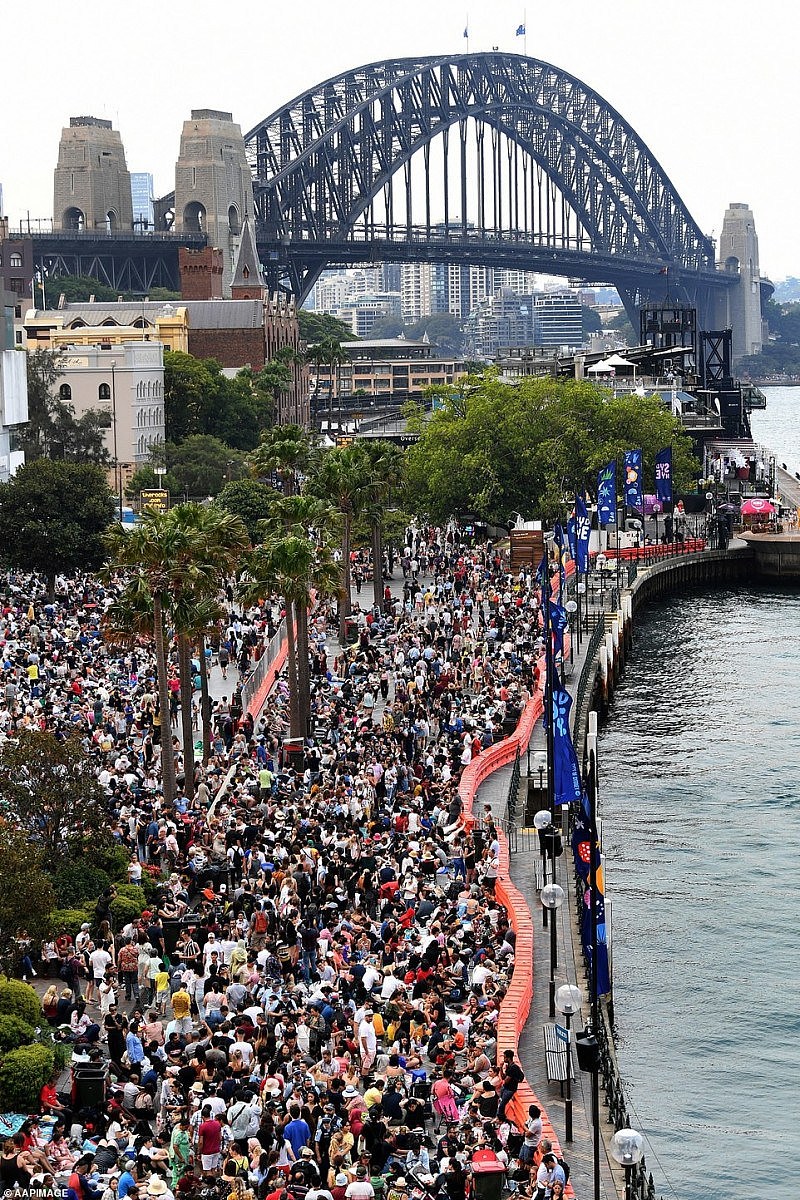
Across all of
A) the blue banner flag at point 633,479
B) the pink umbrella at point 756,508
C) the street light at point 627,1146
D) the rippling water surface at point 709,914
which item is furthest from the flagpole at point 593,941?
the pink umbrella at point 756,508

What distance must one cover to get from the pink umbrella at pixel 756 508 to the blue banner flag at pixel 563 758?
70.9 metres

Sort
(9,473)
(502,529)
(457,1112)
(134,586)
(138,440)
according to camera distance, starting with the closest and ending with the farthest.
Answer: (457,1112) < (134,586) < (9,473) < (502,529) < (138,440)

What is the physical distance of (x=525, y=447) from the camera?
307ft

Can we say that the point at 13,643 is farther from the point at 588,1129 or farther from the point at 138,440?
the point at 138,440

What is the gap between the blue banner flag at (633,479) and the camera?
85.1m

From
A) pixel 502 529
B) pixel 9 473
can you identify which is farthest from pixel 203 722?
pixel 502 529

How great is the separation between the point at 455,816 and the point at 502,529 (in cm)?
5794

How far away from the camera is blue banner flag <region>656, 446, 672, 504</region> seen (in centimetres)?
9225

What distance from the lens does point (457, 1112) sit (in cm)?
2572

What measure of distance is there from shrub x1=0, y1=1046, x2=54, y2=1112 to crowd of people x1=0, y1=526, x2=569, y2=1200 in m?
0.32

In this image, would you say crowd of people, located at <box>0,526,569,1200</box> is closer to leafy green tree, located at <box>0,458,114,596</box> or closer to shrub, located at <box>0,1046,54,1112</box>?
shrub, located at <box>0,1046,54,1112</box>

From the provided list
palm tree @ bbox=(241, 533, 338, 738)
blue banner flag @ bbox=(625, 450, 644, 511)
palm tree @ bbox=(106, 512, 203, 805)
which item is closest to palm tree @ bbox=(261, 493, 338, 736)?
palm tree @ bbox=(241, 533, 338, 738)

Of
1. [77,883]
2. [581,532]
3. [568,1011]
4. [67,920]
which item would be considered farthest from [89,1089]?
[581,532]

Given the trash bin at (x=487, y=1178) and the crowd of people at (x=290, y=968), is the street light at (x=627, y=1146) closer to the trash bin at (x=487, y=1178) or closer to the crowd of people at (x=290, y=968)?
the crowd of people at (x=290, y=968)
